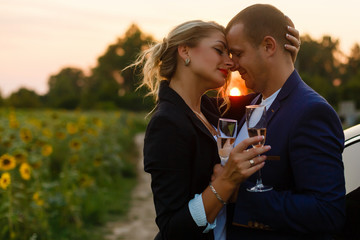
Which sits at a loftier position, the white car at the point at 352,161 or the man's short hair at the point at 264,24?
the man's short hair at the point at 264,24

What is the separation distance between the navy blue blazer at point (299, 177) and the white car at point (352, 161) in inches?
12.0

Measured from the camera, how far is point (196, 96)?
2.86 metres

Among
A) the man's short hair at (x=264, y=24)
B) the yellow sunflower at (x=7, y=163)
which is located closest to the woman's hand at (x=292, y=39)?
the man's short hair at (x=264, y=24)

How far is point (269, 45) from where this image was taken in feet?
8.00

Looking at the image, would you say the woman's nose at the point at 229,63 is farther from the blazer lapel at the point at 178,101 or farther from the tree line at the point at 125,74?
the tree line at the point at 125,74

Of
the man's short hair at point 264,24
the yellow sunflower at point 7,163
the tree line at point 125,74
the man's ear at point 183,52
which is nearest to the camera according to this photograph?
the man's short hair at point 264,24

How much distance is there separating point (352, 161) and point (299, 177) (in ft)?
1.63

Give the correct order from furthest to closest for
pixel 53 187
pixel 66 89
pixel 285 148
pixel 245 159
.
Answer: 1. pixel 66 89
2. pixel 53 187
3. pixel 285 148
4. pixel 245 159

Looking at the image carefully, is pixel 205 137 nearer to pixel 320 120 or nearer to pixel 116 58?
pixel 320 120

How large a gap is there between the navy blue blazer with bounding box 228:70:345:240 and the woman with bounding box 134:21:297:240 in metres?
0.16

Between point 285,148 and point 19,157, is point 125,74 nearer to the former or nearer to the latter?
point 19,157

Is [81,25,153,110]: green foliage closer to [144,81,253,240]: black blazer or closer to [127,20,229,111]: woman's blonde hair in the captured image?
[127,20,229,111]: woman's blonde hair

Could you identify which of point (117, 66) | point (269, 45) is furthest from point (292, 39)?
point (117, 66)

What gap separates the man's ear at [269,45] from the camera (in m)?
2.42
